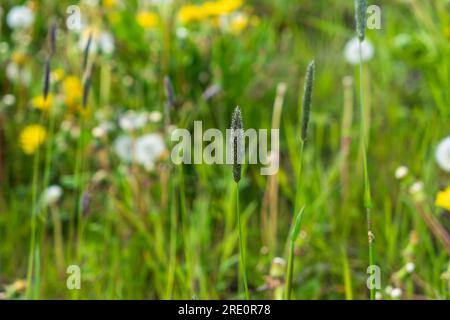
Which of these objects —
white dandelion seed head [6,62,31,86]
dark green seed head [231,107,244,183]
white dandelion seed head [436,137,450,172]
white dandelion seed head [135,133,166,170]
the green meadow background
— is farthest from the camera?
white dandelion seed head [6,62,31,86]

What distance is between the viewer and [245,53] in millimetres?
1772

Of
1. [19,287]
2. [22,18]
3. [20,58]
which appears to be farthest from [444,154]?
[22,18]

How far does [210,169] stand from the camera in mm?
1474

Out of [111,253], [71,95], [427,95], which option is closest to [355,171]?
[427,95]

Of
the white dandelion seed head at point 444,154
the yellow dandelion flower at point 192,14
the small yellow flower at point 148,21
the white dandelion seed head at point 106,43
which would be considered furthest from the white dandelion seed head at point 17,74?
the white dandelion seed head at point 444,154

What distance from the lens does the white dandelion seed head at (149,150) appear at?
1483 mm

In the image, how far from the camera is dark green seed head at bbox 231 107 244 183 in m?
0.60

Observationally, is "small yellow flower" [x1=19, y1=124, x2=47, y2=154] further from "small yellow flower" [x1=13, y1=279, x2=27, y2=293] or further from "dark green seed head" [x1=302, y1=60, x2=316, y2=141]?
"dark green seed head" [x1=302, y1=60, x2=316, y2=141]

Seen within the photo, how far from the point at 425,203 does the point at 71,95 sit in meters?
0.93

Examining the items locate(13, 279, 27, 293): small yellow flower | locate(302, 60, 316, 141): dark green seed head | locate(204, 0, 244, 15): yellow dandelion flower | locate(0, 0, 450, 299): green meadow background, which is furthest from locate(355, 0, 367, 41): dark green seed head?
locate(204, 0, 244, 15): yellow dandelion flower

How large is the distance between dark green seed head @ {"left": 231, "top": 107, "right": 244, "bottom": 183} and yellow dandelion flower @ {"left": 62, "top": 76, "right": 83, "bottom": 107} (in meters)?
1.16
